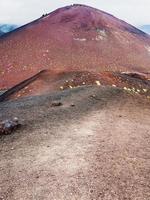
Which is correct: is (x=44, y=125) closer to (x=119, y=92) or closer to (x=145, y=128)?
(x=145, y=128)

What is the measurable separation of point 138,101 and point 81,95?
2.18m

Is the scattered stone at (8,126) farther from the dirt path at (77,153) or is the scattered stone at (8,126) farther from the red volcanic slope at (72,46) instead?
the red volcanic slope at (72,46)

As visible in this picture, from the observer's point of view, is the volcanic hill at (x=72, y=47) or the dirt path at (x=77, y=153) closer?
the dirt path at (x=77, y=153)

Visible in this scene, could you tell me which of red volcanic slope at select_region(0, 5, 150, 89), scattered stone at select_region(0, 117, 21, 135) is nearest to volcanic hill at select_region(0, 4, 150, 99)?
red volcanic slope at select_region(0, 5, 150, 89)

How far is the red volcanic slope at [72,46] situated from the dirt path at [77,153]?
32.8 metres

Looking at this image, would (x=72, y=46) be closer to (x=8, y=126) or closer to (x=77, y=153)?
(x=8, y=126)

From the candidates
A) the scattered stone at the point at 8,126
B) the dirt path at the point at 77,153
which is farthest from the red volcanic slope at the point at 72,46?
the scattered stone at the point at 8,126

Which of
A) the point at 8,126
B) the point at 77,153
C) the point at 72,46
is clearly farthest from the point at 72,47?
the point at 77,153

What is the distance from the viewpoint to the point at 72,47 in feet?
181

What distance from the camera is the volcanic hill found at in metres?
50.7

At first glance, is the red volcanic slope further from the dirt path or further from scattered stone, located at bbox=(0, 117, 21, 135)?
scattered stone, located at bbox=(0, 117, 21, 135)

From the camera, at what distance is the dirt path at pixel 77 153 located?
26.0 feet

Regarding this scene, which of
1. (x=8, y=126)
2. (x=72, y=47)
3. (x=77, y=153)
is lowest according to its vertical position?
(x=72, y=47)

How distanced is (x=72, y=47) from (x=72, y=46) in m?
0.24
